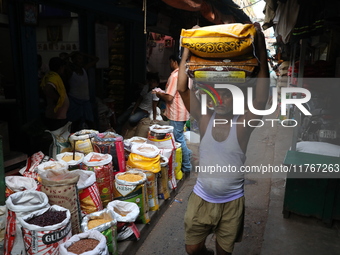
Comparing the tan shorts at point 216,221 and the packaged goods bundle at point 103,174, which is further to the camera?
the packaged goods bundle at point 103,174

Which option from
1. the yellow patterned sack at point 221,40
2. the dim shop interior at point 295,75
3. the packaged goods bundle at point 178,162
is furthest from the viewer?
the packaged goods bundle at point 178,162

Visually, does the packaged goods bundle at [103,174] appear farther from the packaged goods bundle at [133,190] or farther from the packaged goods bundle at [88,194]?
the packaged goods bundle at [88,194]

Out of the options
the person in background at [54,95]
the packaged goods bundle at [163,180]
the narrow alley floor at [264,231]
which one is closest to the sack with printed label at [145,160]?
the packaged goods bundle at [163,180]

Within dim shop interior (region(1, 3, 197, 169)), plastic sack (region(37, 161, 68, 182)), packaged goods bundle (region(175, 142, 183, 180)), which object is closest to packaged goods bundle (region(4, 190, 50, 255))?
plastic sack (region(37, 161, 68, 182))

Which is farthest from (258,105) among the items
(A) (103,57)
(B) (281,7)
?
(A) (103,57)

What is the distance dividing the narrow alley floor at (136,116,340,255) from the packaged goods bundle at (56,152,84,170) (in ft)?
4.33

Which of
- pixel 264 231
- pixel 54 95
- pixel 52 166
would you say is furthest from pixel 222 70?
pixel 54 95

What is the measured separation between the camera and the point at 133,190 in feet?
12.3

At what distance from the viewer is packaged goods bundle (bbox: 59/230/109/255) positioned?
2.59m

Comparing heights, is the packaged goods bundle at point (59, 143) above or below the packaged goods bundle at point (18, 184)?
above

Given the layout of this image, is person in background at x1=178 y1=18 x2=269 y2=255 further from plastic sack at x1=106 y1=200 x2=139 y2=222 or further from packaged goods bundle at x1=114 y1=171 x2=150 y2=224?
packaged goods bundle at x1=114 y1=171 x2=150 y2=224

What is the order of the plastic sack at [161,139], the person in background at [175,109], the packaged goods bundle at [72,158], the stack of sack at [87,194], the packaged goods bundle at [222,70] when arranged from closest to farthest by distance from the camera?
the packaged goods bundle at [222,70], the stack of sack at [87,194], the packaged goods bundle at [72,158], the plastic sack at [161,139], the person in background at [175,109]

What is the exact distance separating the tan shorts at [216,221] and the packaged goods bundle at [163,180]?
1.83 meters

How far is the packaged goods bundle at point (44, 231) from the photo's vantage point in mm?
2611
